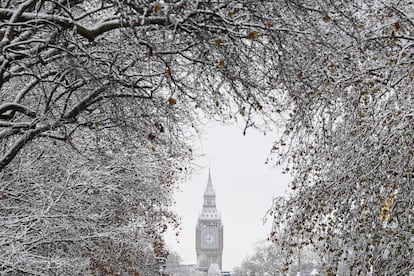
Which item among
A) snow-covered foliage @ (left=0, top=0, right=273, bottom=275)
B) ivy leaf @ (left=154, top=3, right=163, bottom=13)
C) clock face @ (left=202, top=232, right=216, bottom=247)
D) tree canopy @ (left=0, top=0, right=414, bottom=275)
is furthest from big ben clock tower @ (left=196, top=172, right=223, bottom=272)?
ivy leaf @ (left=154, top=3, right=163, bottom=13)

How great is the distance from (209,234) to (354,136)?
168 metres

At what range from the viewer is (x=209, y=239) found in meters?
173

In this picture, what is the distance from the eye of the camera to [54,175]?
12180 millimetres

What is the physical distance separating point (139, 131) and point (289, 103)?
5.35 feet

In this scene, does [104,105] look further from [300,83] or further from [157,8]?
[157,8]

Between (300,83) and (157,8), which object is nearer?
(157,8)

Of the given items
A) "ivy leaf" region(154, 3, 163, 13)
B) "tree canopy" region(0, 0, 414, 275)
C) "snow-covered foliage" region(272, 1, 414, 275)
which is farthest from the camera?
"snow-covered foliage" region(272, 1, 414, 275)

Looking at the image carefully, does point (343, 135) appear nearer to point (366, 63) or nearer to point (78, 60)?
point (366, 63)

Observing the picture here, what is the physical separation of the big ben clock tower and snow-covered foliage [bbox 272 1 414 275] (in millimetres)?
163615

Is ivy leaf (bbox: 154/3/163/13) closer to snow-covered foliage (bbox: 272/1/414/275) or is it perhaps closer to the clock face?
snow-covered foliage (bbox: 272/1/414/275)

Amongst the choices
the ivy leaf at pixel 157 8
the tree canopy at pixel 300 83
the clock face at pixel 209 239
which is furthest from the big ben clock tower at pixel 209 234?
the ivy leaf at pixel 157 8

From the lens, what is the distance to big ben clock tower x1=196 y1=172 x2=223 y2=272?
172 metres

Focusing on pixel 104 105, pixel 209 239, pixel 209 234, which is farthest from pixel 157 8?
pixel 209 234

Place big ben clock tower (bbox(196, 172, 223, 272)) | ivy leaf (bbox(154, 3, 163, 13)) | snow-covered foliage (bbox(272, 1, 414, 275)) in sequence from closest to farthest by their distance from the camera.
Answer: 1. ivy leaf (bbox(154, 3, 163, 13))
2. snow-covered foliage (bbox(272, 1, 414, 275))
3. big ben clock tower (bbox(196, 172, 223, 272))
